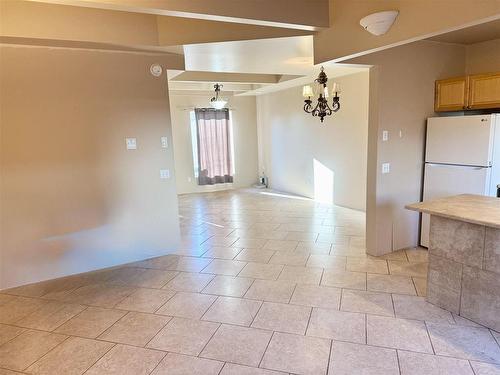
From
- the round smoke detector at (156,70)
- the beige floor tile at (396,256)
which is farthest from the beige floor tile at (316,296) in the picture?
the round smoke detector at (156,70)

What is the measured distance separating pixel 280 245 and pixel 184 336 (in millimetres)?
2115

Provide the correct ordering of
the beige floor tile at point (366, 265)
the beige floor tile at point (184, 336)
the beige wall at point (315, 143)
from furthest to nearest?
the beige wall at point (315, 143) < the beige floor tile at point (366, 265) < the beige floor tile at point (184, 336)

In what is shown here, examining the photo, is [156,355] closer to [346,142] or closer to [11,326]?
[11,326]

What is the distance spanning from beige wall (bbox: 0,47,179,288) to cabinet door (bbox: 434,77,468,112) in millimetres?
3130

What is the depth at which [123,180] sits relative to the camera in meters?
3.71

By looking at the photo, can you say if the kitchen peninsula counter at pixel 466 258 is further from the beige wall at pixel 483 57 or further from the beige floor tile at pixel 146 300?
the beige floor tile at pixel 146 300

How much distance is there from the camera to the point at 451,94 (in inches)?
146

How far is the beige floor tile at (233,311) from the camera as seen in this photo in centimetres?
264

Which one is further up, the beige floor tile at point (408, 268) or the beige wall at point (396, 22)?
the beige wall at point (396, 22)

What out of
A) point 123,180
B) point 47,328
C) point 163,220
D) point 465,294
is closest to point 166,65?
point 123,180

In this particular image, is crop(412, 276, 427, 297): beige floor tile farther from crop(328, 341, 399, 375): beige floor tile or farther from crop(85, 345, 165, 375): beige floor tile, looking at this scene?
crop(85, 345, 165, 375): beige floor tile

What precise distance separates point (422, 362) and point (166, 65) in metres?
3.59

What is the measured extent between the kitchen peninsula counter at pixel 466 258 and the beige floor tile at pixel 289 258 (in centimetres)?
135

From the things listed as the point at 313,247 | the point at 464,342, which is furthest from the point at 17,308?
the point at 464,342
